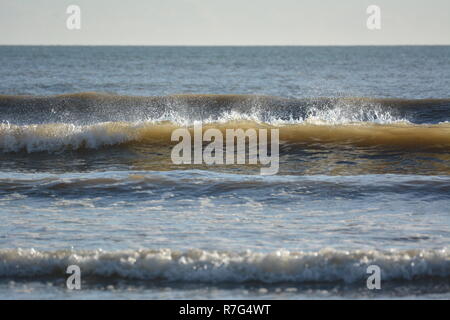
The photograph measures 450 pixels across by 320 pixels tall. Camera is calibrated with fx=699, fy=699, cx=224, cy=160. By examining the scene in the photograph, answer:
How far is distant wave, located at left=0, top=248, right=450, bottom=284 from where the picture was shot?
5.98 m

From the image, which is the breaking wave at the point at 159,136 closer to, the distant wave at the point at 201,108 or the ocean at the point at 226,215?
the ocean at the point at 226,215

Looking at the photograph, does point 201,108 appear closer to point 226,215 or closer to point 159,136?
point 159,136

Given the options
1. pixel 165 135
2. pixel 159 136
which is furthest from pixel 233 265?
pixel 165 135

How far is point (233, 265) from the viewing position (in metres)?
6.05

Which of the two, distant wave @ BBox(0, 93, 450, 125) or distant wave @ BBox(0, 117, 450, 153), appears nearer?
distant wave @ BBox(0, 117, 450, 153)

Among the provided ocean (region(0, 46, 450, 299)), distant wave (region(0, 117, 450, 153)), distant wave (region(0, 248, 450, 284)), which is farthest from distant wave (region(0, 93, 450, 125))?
distant wave (region(0, 248, 450, 284))

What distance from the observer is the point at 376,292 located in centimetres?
570

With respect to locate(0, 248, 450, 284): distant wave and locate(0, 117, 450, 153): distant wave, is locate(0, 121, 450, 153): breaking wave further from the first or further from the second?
locate(0, 248, 450, 284): distant wave

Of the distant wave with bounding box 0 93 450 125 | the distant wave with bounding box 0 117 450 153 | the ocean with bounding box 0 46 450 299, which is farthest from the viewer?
the distant wave with bounding box 0 93 450 125

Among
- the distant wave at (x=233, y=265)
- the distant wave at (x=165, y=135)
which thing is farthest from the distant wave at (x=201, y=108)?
the distant wave at (x=233, y=265)

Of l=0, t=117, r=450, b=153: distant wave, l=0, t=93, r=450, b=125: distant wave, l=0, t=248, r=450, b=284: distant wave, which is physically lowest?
l=0, t=248, r=450, b=284: distant wave
